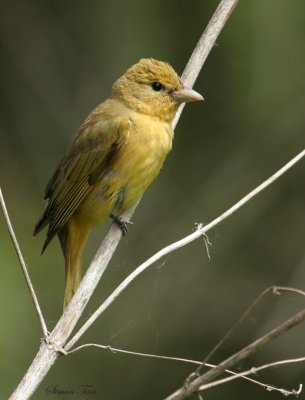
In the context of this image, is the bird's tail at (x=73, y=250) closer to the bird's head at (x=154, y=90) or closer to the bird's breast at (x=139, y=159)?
the bird's breast at (x=139, y=159)

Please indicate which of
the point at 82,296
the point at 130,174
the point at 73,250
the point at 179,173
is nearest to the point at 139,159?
the point at 130,174

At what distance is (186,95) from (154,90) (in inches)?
11.9

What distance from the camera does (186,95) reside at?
437cm

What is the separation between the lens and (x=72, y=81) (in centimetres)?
671

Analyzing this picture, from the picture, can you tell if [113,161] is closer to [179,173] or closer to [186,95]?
[186,95]

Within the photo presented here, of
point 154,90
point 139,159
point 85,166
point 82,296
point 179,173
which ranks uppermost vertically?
point 154,90

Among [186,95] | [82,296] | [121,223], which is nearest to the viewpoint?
[82,296]

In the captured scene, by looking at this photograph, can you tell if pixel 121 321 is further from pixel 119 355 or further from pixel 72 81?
pixel 72 81

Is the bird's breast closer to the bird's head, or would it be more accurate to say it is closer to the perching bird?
the perching bird

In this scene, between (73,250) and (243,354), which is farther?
(73,250)

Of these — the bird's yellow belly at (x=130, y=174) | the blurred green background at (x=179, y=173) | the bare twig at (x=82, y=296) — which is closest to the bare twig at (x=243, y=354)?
the bare twig at (x=82, y=296)

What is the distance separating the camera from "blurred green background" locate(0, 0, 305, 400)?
5.76 metres

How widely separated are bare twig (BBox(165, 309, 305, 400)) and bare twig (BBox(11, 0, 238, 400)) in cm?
61

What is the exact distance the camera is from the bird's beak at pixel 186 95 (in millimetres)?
4336
